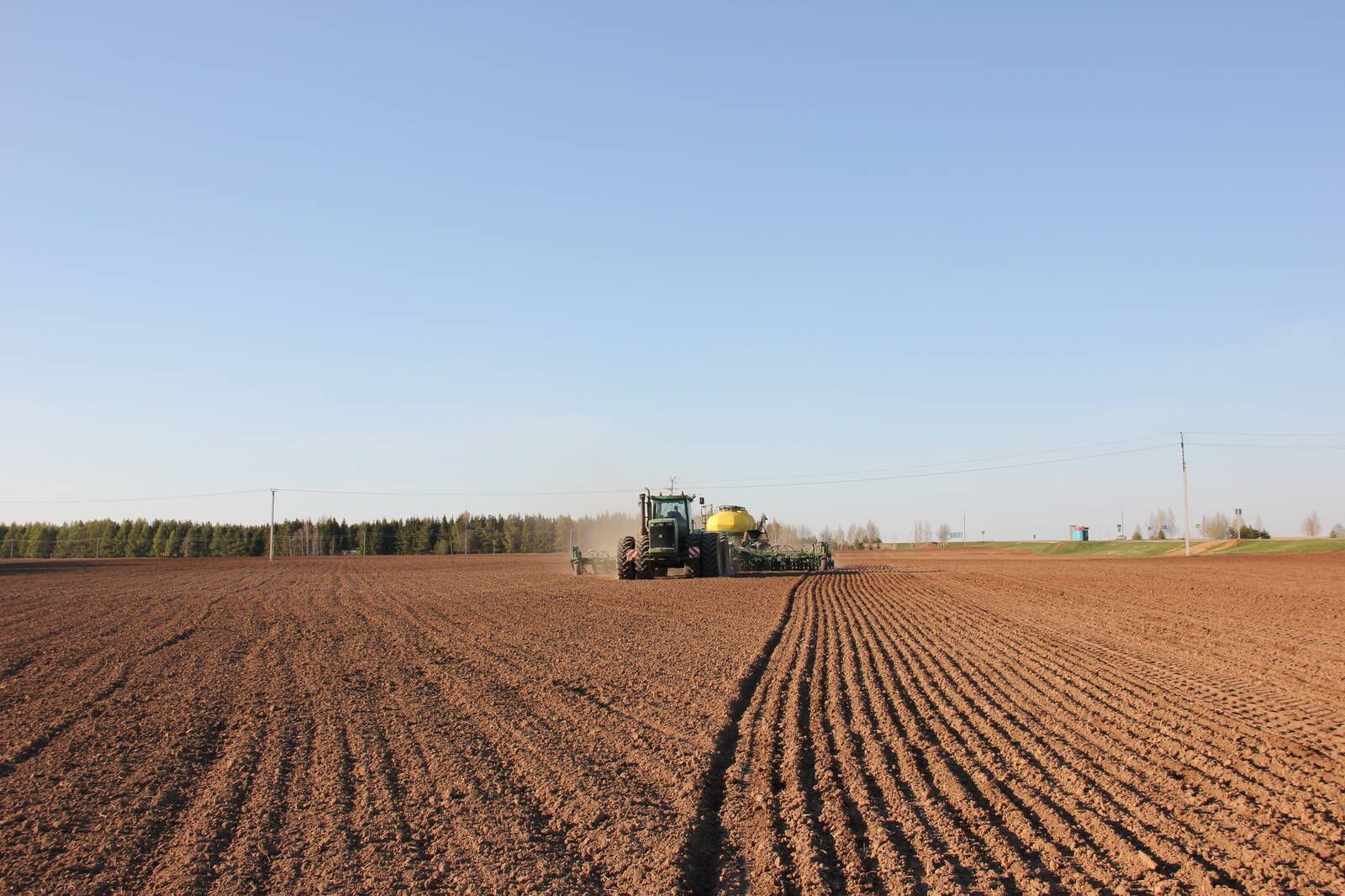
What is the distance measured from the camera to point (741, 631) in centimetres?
1568

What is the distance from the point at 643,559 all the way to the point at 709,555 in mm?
2858

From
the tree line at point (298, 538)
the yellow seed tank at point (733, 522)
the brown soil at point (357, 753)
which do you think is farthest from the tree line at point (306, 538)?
the brown soil at point (357, 753)

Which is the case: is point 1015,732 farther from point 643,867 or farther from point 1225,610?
point 1225,610

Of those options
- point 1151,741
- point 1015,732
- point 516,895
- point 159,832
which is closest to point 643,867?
point 516,895

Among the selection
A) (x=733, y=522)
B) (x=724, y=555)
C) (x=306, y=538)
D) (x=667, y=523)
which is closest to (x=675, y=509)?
(x=667, y=523)

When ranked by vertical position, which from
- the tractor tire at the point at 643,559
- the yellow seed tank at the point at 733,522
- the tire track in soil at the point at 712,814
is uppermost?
the yellow seed tank at the point at 733,522

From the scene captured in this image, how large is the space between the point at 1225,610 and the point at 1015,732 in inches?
560

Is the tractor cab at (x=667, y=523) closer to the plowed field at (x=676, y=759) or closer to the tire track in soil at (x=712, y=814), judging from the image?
the plowed field at (x=676, y=759)

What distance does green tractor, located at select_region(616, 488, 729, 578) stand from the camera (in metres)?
30.5

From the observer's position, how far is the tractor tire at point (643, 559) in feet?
99.3

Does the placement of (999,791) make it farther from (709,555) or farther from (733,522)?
(733,522)

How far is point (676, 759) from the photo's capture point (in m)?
7.09

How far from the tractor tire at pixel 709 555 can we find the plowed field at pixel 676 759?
1528cm

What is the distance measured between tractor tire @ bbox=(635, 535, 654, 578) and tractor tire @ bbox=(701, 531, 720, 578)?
180 centimetres
